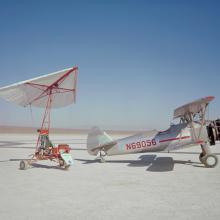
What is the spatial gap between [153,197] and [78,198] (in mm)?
2202

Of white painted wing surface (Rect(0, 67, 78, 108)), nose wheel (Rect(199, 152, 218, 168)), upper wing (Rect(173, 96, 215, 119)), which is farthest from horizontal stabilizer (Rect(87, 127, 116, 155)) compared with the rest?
nose wheel (Rect(199, 152, 218, 168))

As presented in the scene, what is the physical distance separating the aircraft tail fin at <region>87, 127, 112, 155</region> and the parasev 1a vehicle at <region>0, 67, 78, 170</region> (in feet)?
8.17

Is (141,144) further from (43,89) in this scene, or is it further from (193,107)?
(43,89)

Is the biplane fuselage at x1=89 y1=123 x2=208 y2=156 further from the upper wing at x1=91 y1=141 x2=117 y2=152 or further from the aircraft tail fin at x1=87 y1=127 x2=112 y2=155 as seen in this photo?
the aircraft tail fin at x1=87 y1=127 x2=112 y2=155

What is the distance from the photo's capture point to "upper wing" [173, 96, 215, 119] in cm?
1267

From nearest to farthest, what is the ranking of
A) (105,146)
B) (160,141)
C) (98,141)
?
(160,141), (105,146), (98,141)

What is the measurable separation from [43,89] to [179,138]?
8057mm

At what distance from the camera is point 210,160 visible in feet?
45.7

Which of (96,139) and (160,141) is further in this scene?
(96,139)

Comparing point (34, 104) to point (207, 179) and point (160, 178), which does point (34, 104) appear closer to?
point (160, 178)

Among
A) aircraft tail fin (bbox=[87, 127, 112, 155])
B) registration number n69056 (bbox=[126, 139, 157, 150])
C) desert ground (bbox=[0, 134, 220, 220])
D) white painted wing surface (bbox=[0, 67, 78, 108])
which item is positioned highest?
white painted wing surface (bbox=[0, 67, 78, 108])

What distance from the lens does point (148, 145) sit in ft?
50.5

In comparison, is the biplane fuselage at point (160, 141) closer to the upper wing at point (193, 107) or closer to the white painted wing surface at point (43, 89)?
the upper wing at point (193, 107)

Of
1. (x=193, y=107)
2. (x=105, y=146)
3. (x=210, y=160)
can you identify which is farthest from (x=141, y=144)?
(x=210, y=160)
